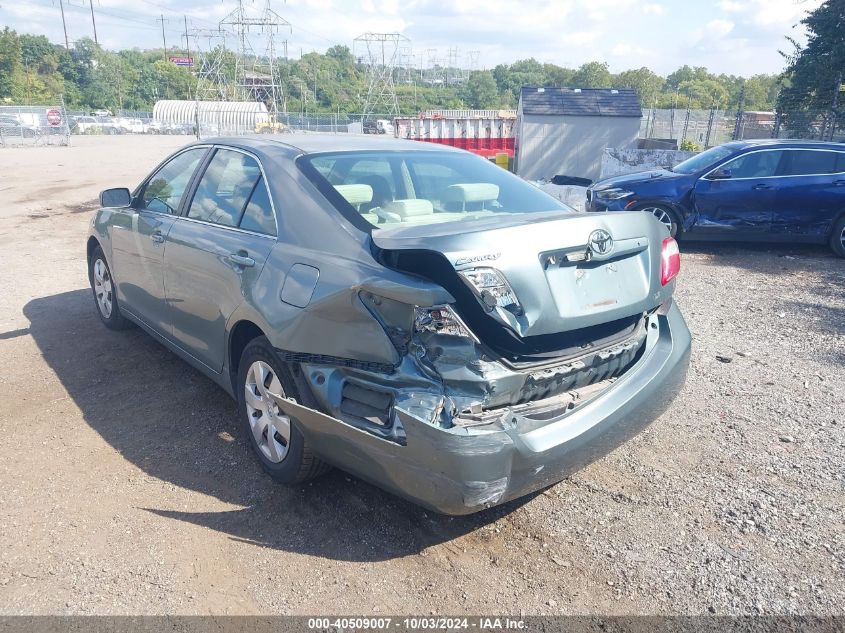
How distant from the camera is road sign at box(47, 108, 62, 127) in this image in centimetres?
3700

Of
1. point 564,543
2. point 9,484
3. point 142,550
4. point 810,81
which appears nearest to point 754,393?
point 564,543

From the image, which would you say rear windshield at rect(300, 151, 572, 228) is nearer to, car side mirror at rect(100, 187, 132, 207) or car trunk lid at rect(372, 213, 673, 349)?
car trunk lid at rect(372, 213, 673, 349)

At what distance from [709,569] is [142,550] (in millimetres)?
2520

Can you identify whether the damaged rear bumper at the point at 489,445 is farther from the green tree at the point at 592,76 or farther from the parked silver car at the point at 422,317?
the green tree at the point at 592,76

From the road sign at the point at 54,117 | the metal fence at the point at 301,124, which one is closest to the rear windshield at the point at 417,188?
the metal fence at the point at 301,124

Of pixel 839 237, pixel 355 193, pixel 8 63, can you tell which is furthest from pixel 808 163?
pixel 8 63

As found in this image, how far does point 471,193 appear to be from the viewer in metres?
3.76

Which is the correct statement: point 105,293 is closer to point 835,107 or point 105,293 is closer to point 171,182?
point 171,182

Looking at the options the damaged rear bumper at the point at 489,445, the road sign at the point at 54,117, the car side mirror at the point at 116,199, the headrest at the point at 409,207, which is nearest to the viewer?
the damaged rear bumper at the point at 489,445

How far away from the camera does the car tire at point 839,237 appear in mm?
9375

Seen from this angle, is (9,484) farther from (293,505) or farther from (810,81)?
(810,81)

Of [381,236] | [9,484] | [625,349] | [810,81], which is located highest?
Result: [810,81]

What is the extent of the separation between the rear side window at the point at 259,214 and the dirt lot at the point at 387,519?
131 cm

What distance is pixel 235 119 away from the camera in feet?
179
